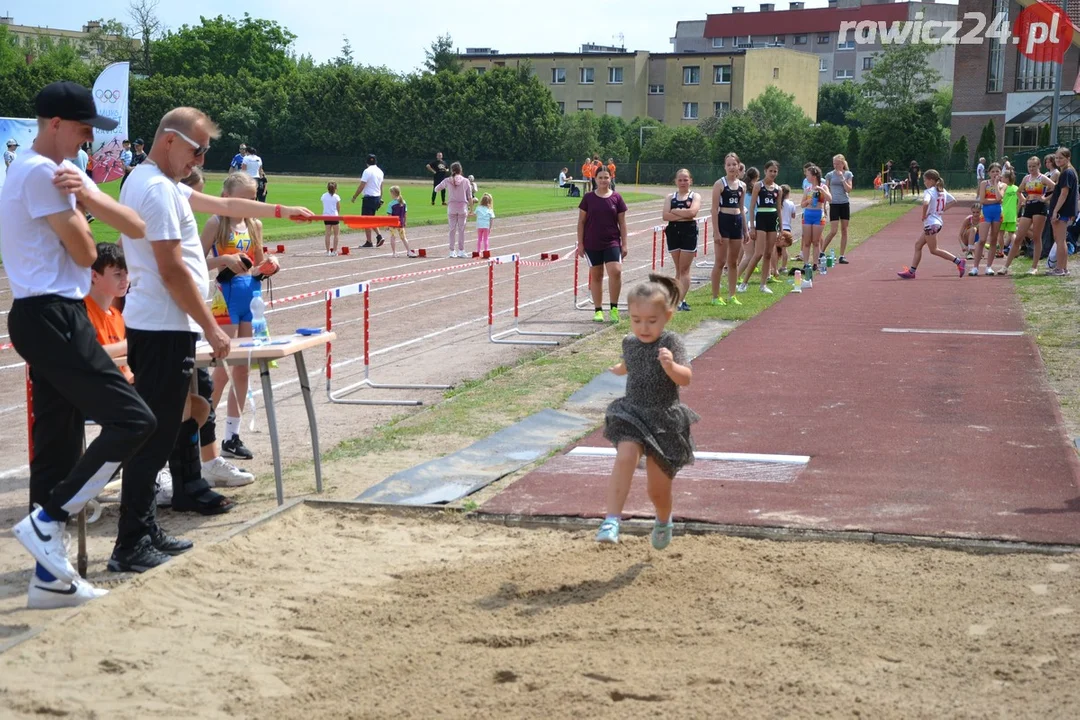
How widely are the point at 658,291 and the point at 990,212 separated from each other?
1828 centimetres

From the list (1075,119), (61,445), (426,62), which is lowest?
(61,445)

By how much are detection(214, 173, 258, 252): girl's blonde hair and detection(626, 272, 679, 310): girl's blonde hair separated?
123 inches

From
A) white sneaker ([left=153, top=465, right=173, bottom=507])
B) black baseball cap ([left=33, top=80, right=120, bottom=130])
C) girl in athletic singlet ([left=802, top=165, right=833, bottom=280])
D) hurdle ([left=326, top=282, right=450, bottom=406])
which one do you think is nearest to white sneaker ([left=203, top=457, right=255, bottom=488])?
white sneaker ([left=153, top=465, right=173, bottom=507])

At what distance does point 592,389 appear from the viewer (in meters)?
11.2

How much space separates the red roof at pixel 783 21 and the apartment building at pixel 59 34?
246 feet

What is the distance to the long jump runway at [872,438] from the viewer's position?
6988 millimetres

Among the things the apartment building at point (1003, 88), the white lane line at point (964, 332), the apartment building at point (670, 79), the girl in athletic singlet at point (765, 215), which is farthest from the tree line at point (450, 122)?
the white lane line at point (964, 332)

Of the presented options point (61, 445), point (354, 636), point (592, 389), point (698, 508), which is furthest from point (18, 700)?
point (592, 389)

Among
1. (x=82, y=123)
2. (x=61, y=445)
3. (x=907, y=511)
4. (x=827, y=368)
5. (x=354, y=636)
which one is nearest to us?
(x=354, y=636)

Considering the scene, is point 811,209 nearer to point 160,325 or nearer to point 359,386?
point 359,386

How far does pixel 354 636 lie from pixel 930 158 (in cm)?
6716

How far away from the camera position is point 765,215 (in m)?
18.9

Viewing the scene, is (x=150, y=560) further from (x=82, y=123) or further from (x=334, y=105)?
(x=334, y=105)

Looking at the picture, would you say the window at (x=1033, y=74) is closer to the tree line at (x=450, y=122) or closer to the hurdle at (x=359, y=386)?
the tree line at (x=450, y=122)
